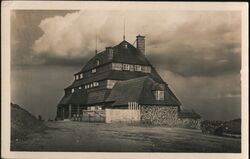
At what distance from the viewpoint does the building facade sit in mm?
1781

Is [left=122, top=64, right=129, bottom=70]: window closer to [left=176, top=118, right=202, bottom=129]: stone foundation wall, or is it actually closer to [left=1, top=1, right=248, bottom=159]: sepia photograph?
[left=1, top=1, right=248, bottom=159]: sepia photograph

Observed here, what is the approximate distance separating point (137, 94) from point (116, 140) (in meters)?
0.19

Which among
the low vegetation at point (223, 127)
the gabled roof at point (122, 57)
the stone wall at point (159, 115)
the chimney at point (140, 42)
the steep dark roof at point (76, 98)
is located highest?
the chimney at point (140, 42)

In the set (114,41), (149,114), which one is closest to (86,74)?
(114,41)

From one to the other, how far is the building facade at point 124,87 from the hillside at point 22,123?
0.09m

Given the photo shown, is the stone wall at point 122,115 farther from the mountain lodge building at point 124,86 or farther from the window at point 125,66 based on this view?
the window at point 125,66

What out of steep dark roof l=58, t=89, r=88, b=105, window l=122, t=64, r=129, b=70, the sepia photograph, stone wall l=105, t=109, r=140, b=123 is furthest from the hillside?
window l=122, t=64, r=129, b=70

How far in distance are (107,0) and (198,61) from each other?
42cm

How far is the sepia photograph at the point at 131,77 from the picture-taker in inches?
69.2

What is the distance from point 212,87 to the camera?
5.81 ft

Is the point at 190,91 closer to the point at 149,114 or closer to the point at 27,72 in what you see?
the point at 149,114

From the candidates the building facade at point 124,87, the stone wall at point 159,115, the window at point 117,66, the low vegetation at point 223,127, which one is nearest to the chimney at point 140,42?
the building facade at point 124,87

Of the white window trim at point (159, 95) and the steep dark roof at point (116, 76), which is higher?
the steep dark roof at point (116, 76)

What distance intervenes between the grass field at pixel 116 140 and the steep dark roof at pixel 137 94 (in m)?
0.10
